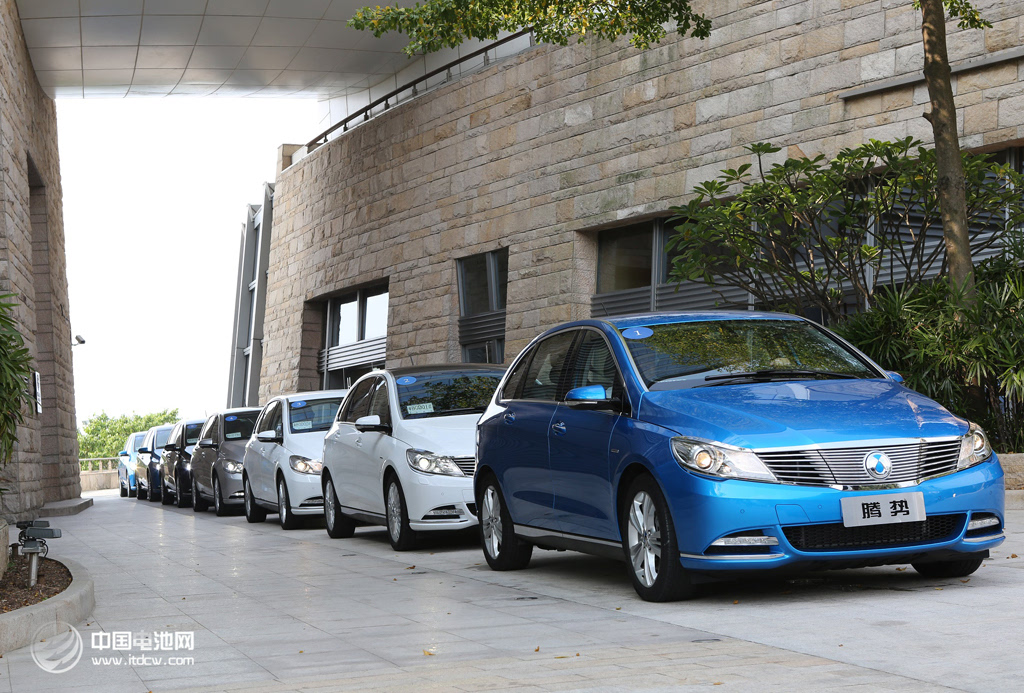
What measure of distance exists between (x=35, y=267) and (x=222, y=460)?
24.5 ft

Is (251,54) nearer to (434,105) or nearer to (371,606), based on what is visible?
(434,105)

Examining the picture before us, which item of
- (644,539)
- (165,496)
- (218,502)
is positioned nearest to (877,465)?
(644,539)

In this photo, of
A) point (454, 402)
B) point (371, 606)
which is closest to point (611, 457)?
point (371, 606)

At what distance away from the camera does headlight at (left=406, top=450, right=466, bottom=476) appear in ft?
35.2

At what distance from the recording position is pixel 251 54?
25016 millimetres

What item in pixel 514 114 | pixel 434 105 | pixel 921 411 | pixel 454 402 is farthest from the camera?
pixel 434 105

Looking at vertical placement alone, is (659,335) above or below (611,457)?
above

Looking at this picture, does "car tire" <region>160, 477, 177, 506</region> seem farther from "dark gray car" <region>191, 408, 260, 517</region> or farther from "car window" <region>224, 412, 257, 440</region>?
"car window" <region>224, 412, 257, 440</region>

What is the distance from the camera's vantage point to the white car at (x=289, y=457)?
14766 millimetres

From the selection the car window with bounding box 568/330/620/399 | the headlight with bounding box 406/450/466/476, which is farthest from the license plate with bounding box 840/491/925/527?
the headlight with bounding box 406/450/466/476

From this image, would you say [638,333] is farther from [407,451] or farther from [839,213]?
[839,213]

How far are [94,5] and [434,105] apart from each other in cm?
618

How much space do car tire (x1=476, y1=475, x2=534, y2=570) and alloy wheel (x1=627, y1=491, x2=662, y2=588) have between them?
6.02ft

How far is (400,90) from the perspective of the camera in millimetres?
25297
